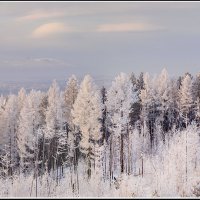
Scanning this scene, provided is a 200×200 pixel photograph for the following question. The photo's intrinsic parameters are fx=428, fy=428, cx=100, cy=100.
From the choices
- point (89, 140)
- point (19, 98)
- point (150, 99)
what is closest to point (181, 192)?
point (89, 140)

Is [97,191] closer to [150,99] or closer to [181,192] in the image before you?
[181,192]

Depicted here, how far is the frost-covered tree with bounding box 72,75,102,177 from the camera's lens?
4044 centimetres

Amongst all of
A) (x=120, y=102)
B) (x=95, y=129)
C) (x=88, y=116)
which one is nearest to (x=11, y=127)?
(x=88, y=116)

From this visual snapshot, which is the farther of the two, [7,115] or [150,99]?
[150,99]

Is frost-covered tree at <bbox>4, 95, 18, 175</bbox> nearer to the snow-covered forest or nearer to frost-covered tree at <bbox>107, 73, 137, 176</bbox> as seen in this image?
the snow-covered forest

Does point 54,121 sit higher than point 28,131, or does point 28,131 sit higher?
point 54,121

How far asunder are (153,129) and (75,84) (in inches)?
618

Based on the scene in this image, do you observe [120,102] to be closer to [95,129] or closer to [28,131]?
[95,129]

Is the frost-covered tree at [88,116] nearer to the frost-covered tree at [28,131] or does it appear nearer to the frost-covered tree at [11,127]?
the frost-covered tree at [28,131]

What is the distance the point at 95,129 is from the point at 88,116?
147cm

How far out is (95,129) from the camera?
40.5 meters

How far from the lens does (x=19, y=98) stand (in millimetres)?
61469

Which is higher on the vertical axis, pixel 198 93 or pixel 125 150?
pixel 198 93

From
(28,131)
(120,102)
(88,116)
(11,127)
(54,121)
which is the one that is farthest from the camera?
(11,127)
